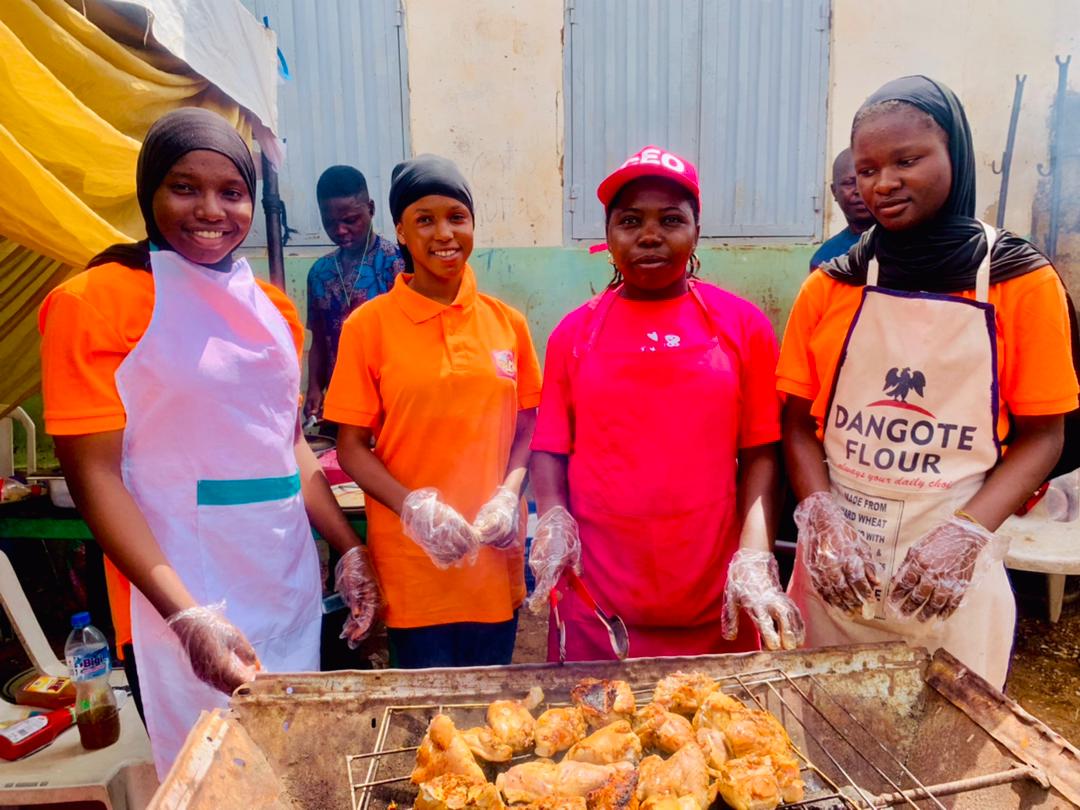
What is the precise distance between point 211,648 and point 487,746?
2.44 ft

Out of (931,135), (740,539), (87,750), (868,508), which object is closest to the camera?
(931,135)

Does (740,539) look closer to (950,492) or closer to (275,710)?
(950,492)

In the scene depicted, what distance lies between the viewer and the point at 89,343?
73.5 inches

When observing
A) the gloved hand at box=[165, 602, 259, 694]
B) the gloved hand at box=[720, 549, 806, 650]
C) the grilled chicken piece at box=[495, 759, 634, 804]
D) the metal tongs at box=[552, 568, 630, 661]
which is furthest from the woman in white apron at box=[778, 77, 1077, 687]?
the gloved hand at box=[165, 602, 259, 694]

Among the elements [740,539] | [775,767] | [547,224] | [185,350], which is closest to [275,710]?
[185,350]

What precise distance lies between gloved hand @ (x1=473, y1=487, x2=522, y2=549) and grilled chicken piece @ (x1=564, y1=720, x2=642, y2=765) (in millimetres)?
763

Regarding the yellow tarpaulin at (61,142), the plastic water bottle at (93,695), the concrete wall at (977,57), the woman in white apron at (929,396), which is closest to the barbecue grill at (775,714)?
the woman in white apron at (929,396)

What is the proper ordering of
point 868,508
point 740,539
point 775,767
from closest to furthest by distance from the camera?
point 775,767 < point 868,508 < point 740,539

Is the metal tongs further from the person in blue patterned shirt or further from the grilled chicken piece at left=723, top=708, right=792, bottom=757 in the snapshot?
the person in blue patterned shirt

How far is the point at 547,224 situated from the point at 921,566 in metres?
5.98

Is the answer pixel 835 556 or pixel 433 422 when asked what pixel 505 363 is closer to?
pixel 433 422

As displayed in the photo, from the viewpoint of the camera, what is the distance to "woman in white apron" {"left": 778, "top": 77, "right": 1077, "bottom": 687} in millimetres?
1804

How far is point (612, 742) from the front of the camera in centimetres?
168

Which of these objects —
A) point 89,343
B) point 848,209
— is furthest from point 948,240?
point 848,209
